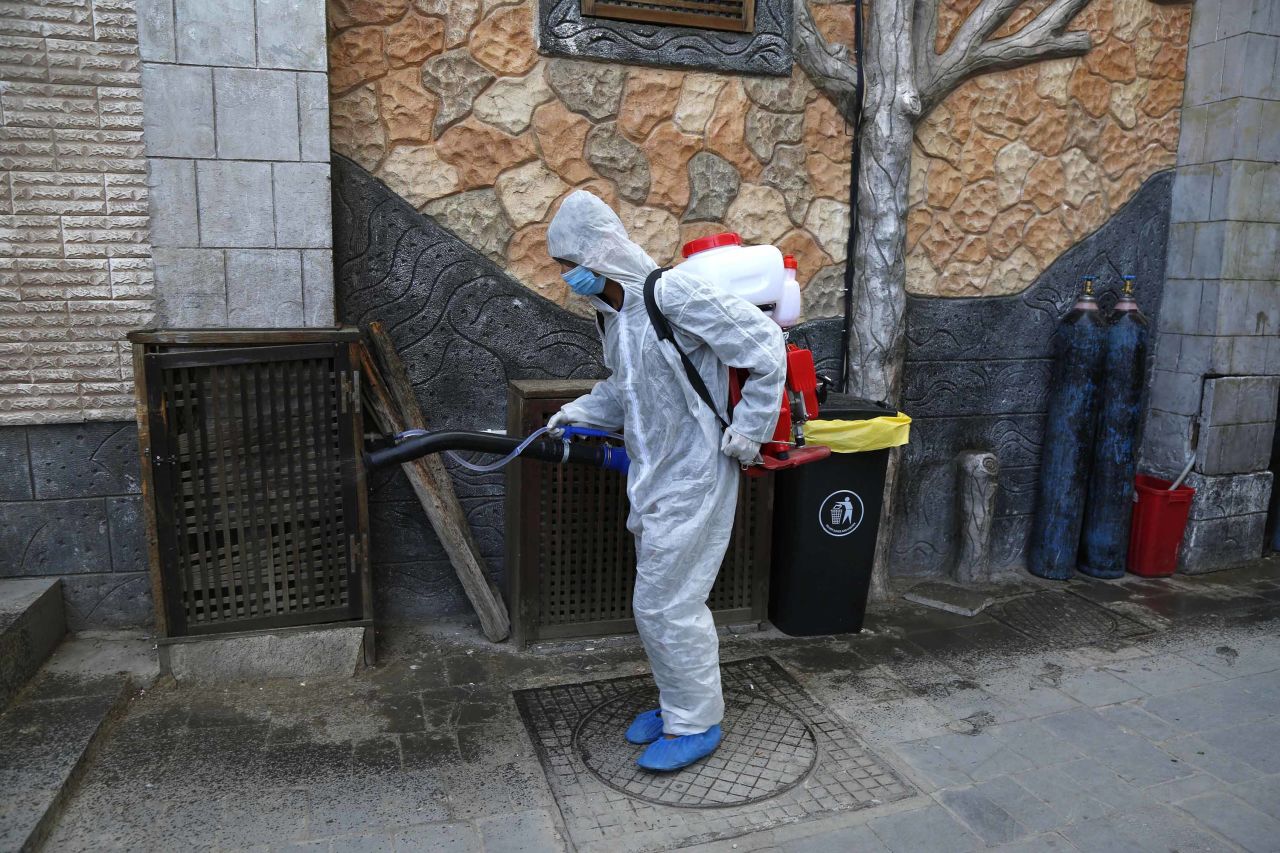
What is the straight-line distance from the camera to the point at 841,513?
4.25m

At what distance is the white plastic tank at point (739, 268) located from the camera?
3.21 metres

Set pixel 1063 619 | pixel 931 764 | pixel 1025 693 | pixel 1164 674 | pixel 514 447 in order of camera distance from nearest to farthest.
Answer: pixel 931 764 < pixel 514 447 < pixel 1025 693 < pixel 1164 674 < pixel 1063 619

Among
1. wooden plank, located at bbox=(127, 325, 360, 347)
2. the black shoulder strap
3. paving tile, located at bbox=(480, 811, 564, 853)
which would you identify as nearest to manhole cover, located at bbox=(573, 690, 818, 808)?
paving tile, located at bbox=(480, 811, 564, 853)

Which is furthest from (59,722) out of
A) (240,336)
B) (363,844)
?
(240,336)

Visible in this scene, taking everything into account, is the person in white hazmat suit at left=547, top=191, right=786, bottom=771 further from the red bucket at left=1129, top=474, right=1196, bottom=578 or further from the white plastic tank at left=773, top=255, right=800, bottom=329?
the red bucket at left=1129, top=474, right=1196, bottom=578

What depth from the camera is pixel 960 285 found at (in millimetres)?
5070

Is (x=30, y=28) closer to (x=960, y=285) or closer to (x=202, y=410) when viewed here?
(x=202, y=410)

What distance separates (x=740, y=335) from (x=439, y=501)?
1.78 meters

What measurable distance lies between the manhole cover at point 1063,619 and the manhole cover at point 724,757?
5.38ft

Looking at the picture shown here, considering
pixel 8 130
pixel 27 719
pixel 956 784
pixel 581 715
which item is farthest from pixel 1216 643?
pixel 8 130

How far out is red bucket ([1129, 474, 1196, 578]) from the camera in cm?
531

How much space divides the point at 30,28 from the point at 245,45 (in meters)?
0.77

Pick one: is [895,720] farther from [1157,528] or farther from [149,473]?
[149,473]

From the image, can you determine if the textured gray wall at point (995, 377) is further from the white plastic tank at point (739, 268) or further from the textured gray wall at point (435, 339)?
the white plastic tank at point (739, 268)
